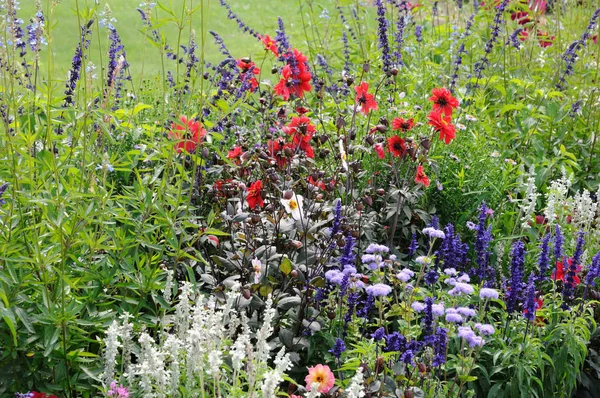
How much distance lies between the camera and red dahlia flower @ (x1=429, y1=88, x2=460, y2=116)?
3.25 meters

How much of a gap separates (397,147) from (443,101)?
0.93ft

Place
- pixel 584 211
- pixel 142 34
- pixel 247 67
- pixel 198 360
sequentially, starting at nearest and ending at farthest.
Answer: pixel 198 360, pixel 584 211, pixel 247 67, pixel 142 34

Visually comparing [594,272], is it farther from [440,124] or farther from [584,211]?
[440,124]

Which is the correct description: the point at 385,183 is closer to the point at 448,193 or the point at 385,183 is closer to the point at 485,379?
the point at 448,193

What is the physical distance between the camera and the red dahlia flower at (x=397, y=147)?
10.8 ft

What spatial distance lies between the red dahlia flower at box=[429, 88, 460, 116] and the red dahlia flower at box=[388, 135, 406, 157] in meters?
0.21

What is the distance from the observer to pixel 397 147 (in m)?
3.30

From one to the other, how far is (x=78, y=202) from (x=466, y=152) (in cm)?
218

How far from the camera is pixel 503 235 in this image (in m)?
3.61

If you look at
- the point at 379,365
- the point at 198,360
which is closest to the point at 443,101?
the point at 379,365

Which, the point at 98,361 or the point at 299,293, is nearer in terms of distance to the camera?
the point at 98,361

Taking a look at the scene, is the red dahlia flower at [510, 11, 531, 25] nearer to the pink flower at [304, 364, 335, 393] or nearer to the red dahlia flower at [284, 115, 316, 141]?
the red dahlia flower at [284, 115, 316, 141]

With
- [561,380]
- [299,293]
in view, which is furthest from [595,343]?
[299,293]

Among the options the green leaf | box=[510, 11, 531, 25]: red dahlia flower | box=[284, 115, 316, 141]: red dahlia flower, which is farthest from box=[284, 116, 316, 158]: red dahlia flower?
box=[510, 11, 531, 25]: red dahlia flower
